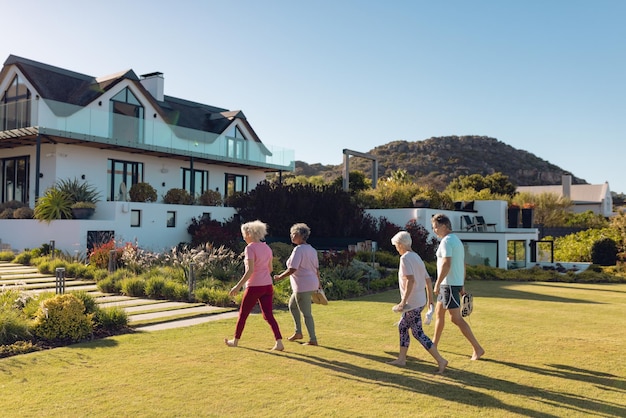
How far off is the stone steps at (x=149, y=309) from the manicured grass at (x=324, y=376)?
70 centimetres

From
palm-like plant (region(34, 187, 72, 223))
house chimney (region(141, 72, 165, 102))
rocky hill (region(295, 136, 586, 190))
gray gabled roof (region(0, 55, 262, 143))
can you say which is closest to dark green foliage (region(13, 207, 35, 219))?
palm-like plant (region(34, 187, 72, 223))

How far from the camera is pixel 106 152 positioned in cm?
2345

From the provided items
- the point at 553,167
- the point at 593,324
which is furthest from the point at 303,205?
the point at 553,167

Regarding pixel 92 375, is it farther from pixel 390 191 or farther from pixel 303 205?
pixel 390 191

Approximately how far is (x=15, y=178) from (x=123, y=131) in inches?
219

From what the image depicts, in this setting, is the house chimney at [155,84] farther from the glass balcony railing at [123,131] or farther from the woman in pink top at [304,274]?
the woman in pink top at [304,274]

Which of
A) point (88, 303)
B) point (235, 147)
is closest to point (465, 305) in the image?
point (88, 303)

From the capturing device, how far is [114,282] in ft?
40.7

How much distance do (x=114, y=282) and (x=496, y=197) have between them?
23893 millimetres

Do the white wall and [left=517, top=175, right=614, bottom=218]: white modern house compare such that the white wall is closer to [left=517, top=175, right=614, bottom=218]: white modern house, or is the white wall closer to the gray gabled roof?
the gray gabled roof

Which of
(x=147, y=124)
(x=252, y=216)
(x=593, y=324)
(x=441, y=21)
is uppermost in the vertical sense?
(x=441, y=21)

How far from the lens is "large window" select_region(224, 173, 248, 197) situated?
30.2 meters

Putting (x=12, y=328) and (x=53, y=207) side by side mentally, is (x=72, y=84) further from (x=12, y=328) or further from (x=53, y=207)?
(x=12, y=328)

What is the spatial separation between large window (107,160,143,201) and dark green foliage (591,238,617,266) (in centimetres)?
2254
